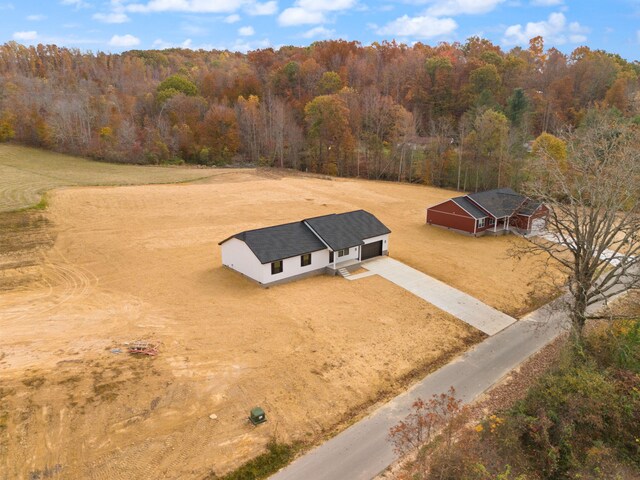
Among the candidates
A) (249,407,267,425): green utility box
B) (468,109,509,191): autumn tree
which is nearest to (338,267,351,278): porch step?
(249,407,267,425): green utility box

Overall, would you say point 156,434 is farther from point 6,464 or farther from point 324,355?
point 324,355

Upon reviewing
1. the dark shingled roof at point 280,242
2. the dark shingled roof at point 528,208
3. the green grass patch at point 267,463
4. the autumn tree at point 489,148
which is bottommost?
the green grass patch at point 267,463

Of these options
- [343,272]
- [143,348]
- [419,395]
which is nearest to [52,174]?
[343,272]

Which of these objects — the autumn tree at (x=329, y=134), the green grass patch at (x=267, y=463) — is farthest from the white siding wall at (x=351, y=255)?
the autumn tree at (x=329, y=134)

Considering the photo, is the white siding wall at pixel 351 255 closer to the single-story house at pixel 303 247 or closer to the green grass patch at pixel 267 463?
the single-story house at pixel 303 247

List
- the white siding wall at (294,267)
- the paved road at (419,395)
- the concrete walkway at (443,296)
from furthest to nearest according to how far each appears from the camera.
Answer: the white siding wall at (294,267) → the concrete walkway at (443,296) → the paved road at (419,395)

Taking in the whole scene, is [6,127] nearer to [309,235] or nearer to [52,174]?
[52,174]
